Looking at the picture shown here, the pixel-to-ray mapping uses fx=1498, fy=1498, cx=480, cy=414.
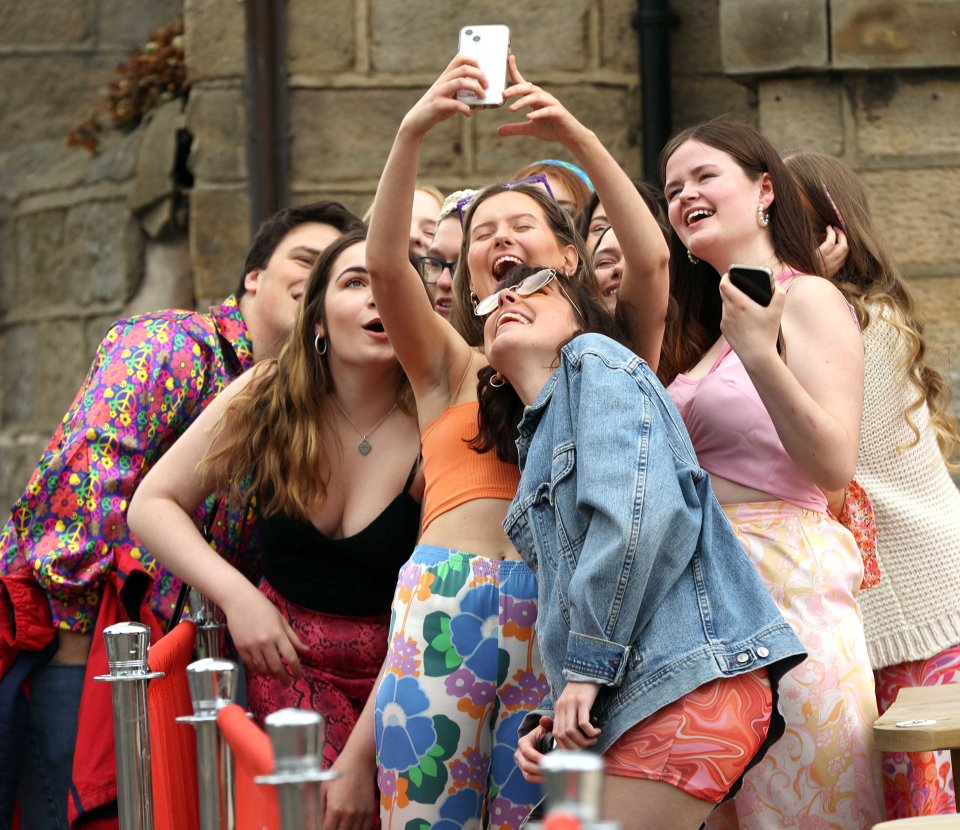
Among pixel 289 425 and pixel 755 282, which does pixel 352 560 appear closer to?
pixel 289 425

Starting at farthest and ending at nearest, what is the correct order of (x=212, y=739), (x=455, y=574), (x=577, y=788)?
(x=455, y=574)
(x=212, y=739)
(x=577, y=788)

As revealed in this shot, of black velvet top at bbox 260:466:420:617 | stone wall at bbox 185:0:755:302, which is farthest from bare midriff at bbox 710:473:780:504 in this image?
stone wall at bbox 185:0:755:302

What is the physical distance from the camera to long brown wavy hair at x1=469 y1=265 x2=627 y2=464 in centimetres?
269

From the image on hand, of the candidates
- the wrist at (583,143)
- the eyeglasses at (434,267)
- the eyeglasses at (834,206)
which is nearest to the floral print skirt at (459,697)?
the wrist at (583,143)

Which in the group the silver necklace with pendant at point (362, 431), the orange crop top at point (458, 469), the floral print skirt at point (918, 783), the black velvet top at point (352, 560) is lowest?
the floral print skirt at point (918, 783)

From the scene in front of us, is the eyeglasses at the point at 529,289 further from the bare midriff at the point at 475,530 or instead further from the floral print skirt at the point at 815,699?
the floral print skirt at the point at 815,699

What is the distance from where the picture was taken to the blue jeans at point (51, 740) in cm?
340

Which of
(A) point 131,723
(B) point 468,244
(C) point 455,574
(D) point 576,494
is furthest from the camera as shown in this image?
(B) point 468,244

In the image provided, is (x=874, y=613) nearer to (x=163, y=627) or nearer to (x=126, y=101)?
(x=163, y=627)

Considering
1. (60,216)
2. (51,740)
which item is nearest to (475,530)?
(51,740)

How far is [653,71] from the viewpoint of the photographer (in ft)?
18.0

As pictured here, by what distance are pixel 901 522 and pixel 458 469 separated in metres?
0.95

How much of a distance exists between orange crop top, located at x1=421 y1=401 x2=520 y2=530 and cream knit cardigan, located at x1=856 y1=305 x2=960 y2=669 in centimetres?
81

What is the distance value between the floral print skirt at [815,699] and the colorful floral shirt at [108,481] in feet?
4.35
